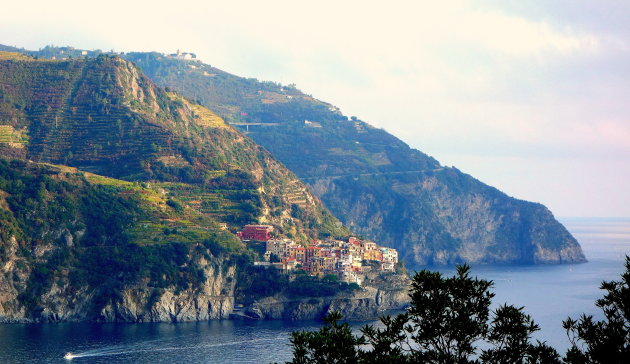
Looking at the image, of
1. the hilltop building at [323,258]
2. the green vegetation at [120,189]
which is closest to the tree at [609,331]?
the green vegetation at [120,189]

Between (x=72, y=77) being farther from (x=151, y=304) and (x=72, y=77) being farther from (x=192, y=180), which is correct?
(x=151, y=304)

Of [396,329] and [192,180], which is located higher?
[192,180]

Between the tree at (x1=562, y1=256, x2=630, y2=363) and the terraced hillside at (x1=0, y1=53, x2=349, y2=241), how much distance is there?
110m

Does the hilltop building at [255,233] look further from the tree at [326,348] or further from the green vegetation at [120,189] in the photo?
the tree at [326,348]

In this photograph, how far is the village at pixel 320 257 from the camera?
13800cm

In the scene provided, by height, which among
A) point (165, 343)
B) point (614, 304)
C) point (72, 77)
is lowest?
point (165, 343)

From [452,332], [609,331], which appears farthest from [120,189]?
[609,331]

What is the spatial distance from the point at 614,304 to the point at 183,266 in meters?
91.2

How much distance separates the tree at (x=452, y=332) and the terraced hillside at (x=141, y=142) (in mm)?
107678

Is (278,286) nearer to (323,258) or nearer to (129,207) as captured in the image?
(323,258)

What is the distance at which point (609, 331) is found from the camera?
1591 inches

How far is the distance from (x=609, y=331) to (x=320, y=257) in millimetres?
102274

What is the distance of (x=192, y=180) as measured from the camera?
518 ft

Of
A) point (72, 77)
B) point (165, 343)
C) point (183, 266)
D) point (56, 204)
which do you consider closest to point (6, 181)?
point (56, 204)
